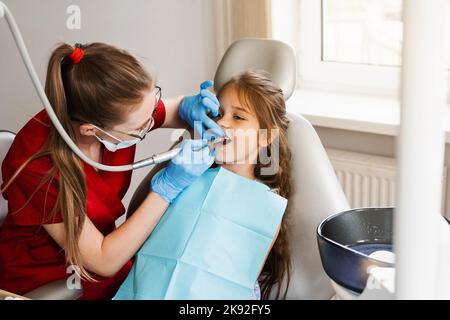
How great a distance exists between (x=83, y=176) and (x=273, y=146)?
1.45 ft

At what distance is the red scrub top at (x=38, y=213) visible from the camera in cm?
139

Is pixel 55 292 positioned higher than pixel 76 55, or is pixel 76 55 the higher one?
pixel 76 55

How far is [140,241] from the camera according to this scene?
1428 mm

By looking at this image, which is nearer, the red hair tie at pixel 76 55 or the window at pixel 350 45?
the red hair tie at pixel 76 55

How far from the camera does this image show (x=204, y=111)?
1.52 m

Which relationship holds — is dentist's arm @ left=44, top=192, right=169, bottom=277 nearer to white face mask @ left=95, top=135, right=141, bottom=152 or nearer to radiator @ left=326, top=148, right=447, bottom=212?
white face mask @ left=95, top=135, right=141, bottom=152

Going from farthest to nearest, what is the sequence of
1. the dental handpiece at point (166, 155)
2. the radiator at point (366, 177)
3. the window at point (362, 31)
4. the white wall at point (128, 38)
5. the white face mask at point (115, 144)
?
the window at point (362, 31)
the radiator at point (366, 177)
the white wall at point (128, 38)
the white face mask at point (115, 144)
the dental handpiece at point (166, 155)

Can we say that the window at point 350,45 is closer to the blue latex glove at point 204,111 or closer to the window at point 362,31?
the window at point 362,31

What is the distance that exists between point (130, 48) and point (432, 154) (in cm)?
183

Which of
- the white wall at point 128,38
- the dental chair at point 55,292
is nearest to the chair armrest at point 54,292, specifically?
the dental chair at point 55,292

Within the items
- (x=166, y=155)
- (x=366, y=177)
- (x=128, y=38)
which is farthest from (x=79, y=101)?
(x=366, y=177)

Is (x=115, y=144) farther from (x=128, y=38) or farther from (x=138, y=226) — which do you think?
(x=128, y=38)

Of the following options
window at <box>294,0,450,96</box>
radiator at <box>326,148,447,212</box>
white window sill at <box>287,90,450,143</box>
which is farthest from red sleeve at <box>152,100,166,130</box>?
window at <box>294,0,450,96</box>

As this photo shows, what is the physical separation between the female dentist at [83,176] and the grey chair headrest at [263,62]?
0.13 meters
